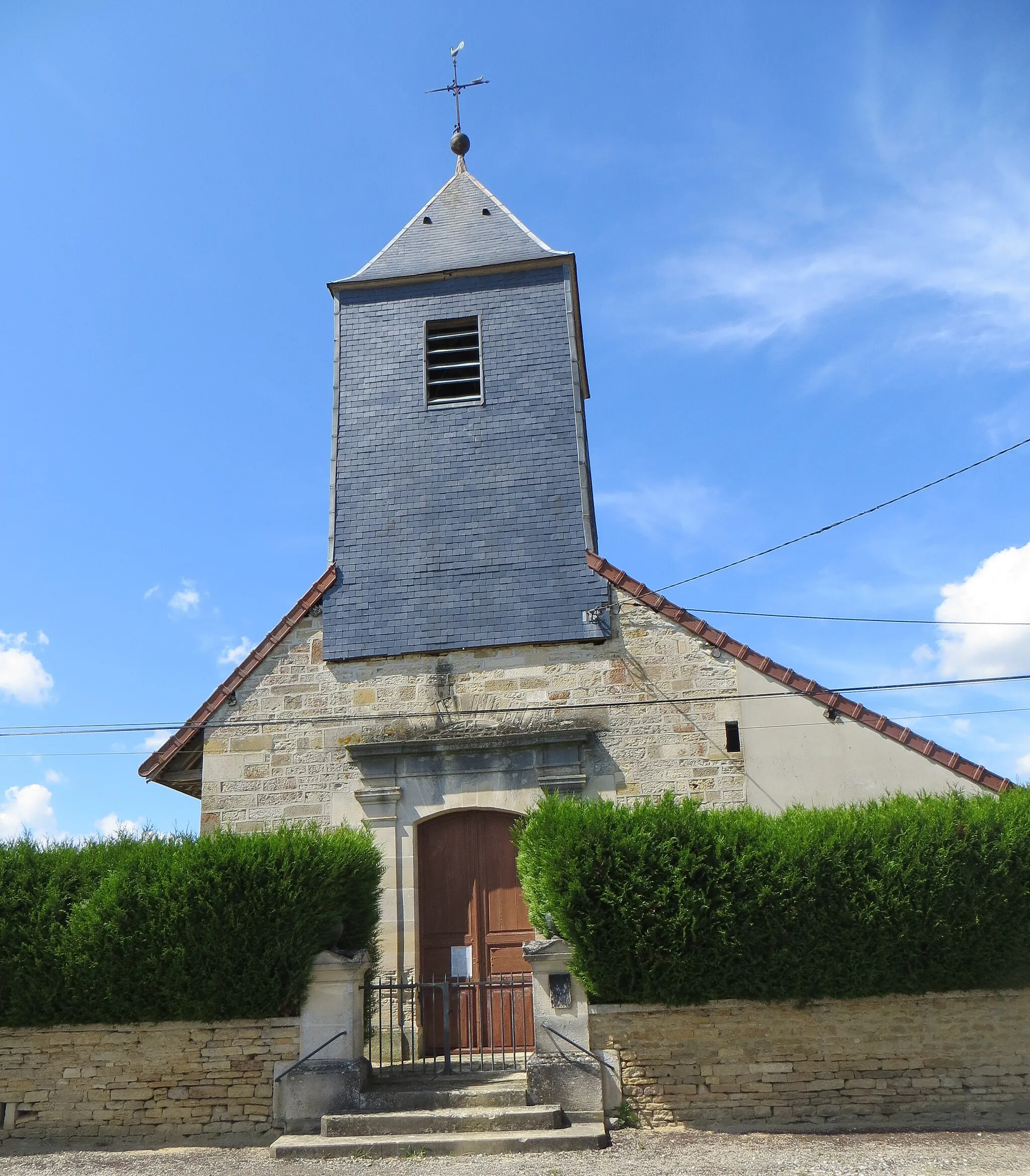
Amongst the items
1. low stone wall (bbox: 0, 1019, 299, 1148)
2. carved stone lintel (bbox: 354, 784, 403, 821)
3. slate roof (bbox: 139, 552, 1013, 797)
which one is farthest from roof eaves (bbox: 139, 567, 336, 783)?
low stone wall (bbox: 0, 1019, 299, 1148)

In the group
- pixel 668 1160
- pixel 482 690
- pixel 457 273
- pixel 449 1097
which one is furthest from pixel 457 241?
pixel 668 1160

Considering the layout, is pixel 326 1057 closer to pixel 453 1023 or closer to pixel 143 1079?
pixel 143 1079

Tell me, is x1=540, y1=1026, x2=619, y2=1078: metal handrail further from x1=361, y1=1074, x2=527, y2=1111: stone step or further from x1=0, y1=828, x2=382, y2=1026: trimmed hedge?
x1=0, y1=828, x2=382, y2=1026: trimmed hedge

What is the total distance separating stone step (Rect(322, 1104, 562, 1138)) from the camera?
22.4ft

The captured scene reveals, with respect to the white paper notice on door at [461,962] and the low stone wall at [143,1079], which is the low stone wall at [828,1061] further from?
the white paper notice on door at [461,962]

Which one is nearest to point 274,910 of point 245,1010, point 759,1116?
point 245,1010

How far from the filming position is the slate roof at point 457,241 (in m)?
12.7

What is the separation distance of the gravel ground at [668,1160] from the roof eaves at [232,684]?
4.24m

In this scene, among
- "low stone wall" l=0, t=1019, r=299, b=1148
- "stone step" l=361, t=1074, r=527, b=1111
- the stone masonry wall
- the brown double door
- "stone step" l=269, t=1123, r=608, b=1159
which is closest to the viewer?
"stone step" l=269, t=1123, r=608, b=1159

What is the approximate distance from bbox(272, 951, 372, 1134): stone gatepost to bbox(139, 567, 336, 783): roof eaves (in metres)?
3.76

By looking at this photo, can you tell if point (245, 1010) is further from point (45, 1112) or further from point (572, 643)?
point (572, 643)

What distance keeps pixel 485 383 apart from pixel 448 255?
199cm

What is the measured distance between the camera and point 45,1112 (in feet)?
24.2

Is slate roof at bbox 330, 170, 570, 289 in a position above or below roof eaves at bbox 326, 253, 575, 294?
above
